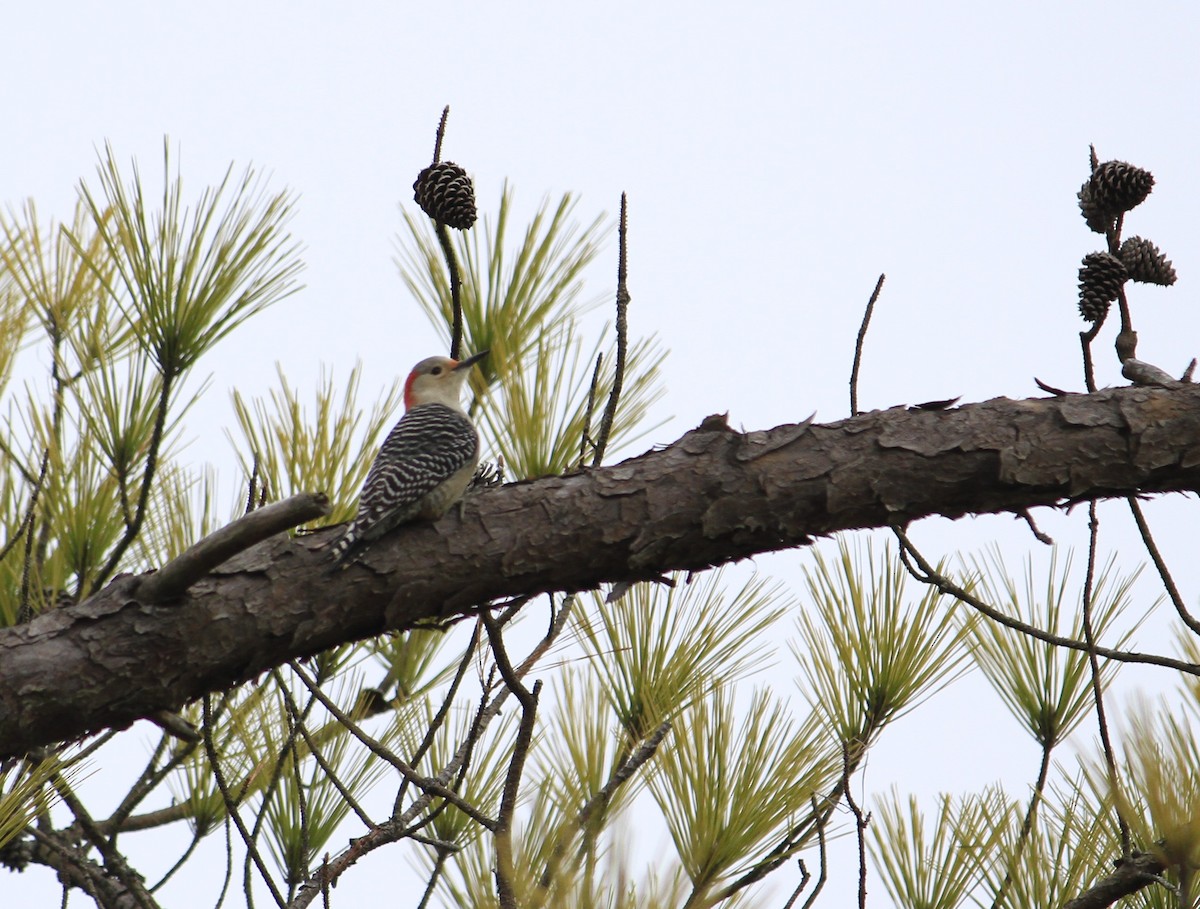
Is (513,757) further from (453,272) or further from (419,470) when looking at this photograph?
(453,272)

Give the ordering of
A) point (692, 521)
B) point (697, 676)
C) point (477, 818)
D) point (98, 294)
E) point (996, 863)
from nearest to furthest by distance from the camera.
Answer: point (477, 818) < point (692, 521) < point (996, 863) < point (697, 676) < point (98, 294)

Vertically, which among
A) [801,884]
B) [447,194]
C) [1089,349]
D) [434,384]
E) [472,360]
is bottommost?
[801,884]

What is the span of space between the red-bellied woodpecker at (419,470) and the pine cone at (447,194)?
28 centimetres

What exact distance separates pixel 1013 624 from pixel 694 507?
1.65 feet

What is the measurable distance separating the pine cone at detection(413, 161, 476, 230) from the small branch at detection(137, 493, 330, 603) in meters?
0.60

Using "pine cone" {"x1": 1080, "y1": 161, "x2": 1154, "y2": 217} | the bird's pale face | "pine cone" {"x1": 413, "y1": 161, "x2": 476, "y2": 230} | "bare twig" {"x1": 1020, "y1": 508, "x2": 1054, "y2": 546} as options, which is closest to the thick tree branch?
"bare twig" {"x1": 1020, "y1": 508, "x2": 1054, "y2": 546}

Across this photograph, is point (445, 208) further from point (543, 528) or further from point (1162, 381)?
point (1162, 381)

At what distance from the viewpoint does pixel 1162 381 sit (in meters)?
1.84

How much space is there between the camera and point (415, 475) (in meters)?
1.94

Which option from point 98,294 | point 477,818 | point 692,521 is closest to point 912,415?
point 692,521

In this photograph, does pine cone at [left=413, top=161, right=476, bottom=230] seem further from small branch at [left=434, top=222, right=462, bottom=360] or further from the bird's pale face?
the bird's pale face

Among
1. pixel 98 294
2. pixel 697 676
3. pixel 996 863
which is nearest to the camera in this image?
pixel 996 863

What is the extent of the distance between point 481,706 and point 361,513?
367mm

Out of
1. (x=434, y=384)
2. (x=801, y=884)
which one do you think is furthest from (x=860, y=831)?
(x=434, y=384)
